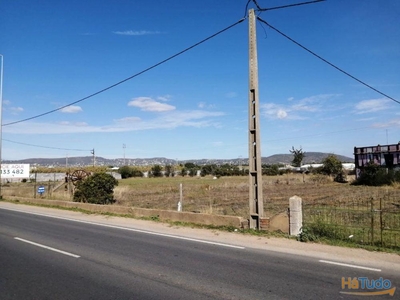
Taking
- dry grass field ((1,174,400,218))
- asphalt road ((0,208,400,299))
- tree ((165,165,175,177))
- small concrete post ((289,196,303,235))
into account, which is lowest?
dry grass field ((1,174,400,218))

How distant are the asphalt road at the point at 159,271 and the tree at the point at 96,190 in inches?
484

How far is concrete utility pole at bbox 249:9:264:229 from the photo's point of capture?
38.1 ft

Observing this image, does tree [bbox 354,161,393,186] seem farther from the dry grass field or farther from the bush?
the bush

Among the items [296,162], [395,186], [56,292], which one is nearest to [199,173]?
[296,162]

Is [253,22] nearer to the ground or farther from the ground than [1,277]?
farther from the ground

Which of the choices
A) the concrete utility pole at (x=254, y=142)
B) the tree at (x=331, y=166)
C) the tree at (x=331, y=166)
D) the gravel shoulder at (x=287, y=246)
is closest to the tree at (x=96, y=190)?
the gravel shoulder at (x=287, y=246)

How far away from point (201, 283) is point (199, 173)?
314 ft

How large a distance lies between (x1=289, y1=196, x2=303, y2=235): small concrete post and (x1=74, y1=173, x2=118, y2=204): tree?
592 inches

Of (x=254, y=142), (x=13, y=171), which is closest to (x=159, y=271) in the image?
(x=254, y=142)

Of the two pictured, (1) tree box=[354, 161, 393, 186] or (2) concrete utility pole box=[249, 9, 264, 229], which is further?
(1) tree box=[354, 161, 393, 186]

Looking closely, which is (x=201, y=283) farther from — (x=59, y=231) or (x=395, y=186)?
(x=395, y=186)

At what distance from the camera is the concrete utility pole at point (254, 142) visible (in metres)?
11.6

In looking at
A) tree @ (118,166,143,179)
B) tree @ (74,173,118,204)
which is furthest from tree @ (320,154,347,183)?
tree @ (118,166,143,179)

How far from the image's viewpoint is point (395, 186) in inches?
1425
